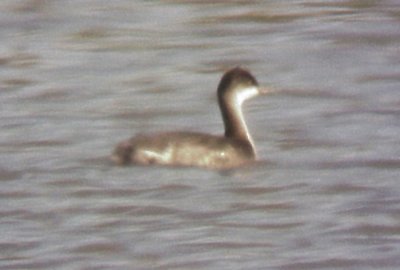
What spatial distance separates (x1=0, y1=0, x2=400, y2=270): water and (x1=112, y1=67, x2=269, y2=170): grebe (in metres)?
0.10

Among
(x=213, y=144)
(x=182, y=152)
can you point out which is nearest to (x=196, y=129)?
(x=213, y=144)

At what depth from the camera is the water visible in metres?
12.7

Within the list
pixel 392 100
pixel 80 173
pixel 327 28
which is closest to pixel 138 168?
pixel 80 173

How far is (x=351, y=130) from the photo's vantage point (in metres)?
15.3

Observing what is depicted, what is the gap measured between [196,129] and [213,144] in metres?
0.95

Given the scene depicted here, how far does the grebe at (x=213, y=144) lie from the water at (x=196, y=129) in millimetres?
96

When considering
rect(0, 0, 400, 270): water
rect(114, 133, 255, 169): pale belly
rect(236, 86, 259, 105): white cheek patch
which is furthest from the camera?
rect(236, 86, 259, 105): white cheek patch

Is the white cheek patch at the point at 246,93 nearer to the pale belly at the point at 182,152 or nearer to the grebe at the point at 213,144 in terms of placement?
the grebe at the point at 213,144

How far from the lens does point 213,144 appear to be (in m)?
14.8

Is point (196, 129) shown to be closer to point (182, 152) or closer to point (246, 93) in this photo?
point (246, 93)

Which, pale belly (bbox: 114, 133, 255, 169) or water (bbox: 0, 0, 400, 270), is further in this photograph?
pale belly (bbox: 114, 133, 255, 169)

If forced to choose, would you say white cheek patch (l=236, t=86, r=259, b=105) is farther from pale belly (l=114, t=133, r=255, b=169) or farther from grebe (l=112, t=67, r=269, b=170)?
pale belly (l=114, t=133, r=255, b=169)

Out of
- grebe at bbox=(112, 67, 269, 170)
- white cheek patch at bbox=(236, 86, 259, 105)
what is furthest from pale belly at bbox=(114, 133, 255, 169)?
white cheek patch at bbox=(236, 86, 259, 105)

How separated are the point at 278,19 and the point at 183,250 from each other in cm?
621
